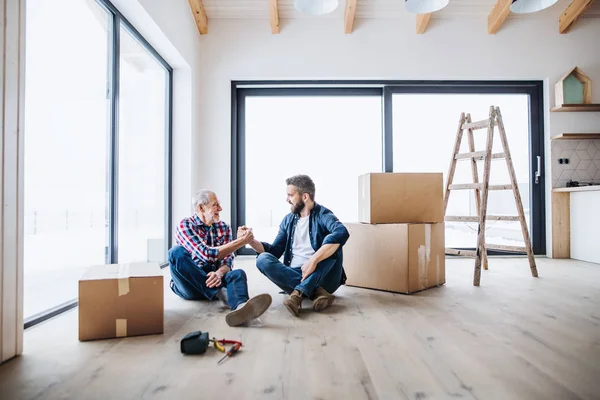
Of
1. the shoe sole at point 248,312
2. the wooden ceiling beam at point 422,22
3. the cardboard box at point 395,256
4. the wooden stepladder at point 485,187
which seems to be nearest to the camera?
the shoe sole at point 248,312

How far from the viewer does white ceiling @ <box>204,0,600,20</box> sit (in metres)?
3.69

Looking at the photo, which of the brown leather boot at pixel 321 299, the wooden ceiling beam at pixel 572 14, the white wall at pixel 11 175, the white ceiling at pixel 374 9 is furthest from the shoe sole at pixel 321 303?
the wooden ceiling beam at pixel 572 14

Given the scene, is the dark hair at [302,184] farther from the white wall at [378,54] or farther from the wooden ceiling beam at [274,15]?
the wooden ceiling beam at [274,15]

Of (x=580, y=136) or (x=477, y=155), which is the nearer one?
(x=477, y=155)

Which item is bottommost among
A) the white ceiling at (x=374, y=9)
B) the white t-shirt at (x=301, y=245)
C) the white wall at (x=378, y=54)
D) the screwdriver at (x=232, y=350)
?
the screwdriver at (x=232, y=350)

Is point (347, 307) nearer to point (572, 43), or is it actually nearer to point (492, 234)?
point (492, 234)

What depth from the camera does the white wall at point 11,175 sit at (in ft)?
4.24

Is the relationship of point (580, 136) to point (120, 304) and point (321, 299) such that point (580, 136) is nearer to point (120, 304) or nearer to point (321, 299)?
point (321, 299)

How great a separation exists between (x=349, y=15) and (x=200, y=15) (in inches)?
58.4

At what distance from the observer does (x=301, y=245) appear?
228cm

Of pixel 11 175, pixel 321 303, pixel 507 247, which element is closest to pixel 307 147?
pixel 507 247

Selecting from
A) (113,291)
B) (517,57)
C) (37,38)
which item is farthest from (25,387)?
(517,57)

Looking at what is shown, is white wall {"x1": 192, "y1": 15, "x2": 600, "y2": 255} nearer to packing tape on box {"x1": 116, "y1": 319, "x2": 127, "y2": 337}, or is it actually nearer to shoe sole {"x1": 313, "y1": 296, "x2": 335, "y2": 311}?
shoe sole {"x1": 313, "y1": 296, "x2": 335, "y2": 311}

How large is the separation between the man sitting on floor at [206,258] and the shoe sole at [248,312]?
0.47 feet
